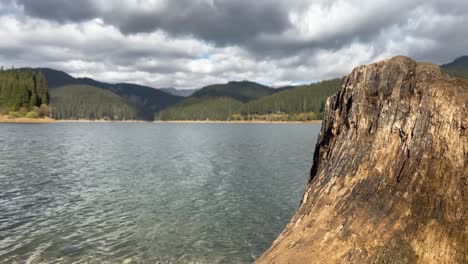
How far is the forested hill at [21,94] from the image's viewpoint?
17512cm

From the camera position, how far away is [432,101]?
28.1ft

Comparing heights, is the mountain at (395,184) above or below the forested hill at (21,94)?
below

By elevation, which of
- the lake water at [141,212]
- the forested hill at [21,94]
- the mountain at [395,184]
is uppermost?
the forested hill at [21,94]

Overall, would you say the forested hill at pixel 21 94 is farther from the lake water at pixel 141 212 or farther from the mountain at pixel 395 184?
the mountain at pixel 395 184

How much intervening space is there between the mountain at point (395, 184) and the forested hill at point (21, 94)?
204m

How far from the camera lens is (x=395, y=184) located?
8453mm

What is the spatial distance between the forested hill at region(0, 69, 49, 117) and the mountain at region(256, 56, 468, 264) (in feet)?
670

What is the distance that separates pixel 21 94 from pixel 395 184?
207 meters

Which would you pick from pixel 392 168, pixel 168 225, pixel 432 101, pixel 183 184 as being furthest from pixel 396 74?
pixel 183 184

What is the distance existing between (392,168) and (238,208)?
1668cm

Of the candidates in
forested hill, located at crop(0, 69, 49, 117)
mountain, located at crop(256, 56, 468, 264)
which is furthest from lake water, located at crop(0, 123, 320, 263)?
forested hill, located at crop(0, 69, 49, 117)

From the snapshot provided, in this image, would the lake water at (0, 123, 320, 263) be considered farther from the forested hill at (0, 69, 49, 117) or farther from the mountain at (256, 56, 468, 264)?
the forested hill at (0, 69, 49, 117)

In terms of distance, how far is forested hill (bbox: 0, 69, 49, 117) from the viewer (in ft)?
575

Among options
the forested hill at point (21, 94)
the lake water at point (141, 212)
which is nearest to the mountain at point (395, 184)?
the lake water at point (141, 212)
